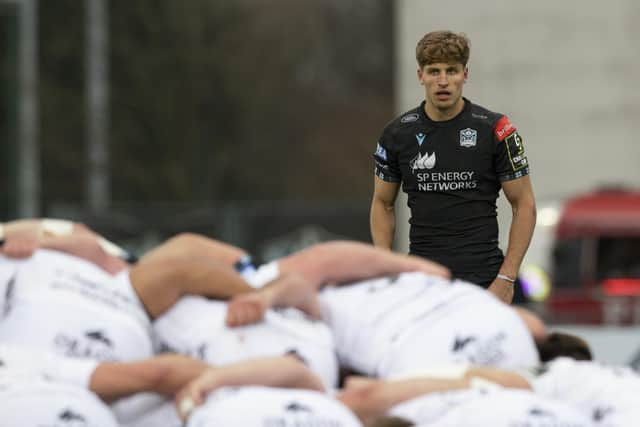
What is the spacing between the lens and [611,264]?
18.5m

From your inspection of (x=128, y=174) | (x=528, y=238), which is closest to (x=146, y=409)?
(x=528, y=238)

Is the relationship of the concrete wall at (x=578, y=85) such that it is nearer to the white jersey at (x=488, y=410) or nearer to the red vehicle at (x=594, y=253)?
the red vehicle at (x=594, y=253)

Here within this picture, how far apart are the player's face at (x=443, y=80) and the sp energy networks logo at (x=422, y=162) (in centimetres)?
15

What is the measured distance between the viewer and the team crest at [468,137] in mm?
3270

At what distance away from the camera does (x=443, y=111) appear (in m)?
3.25

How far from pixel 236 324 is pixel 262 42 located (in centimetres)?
3593

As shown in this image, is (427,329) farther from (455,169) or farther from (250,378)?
(455,169)

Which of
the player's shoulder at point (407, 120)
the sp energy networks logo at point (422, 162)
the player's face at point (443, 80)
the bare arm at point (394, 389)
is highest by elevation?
the player's face at point (443, 80)

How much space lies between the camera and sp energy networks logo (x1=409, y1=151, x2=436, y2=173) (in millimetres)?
3316

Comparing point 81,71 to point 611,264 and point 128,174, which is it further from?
point 611,264

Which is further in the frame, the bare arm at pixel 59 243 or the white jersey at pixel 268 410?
the bare arm at pixel 59 243

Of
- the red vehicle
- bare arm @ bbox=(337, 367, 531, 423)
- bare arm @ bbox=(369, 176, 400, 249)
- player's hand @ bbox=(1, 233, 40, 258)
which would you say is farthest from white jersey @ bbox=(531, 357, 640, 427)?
the red vehicle

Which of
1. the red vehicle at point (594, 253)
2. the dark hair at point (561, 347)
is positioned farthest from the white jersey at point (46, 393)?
the red vehicle at point (594, 253)

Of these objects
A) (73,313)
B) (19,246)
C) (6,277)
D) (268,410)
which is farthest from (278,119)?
(268,410)
